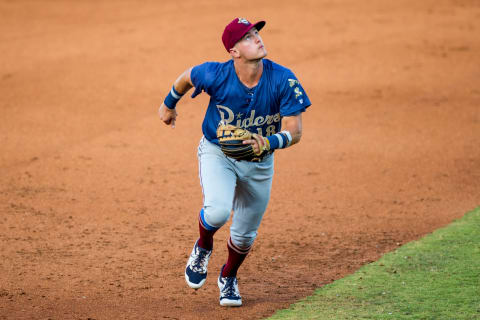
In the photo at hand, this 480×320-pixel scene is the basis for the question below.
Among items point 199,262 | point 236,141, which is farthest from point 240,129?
point 199,262

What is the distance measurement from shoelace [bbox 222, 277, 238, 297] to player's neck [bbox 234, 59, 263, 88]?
152cm

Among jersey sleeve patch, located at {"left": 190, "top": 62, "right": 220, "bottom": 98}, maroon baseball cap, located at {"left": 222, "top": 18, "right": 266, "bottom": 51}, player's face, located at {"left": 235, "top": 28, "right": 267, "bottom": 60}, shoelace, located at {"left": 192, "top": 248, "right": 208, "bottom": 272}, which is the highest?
maroon baseball cap, located at {"left": 222, "top": 18, "right": 266, "bottom": 51}

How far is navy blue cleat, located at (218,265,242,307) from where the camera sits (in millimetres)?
5434

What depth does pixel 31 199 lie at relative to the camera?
26.8ft

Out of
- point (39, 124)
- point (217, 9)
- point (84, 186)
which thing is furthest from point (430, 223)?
point (217, 9)

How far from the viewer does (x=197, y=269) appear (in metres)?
5.36

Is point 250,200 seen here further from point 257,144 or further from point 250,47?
point 250,47

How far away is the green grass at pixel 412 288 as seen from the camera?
201 inches

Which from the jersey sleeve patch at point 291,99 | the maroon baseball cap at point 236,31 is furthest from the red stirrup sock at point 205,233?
the maroon baseball cap at point 236,31

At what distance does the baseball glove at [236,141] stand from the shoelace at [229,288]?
1101 mm

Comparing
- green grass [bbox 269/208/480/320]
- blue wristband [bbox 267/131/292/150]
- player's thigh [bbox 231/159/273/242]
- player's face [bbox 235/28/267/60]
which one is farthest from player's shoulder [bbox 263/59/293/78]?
green grass [bbox 269/208/480/320]

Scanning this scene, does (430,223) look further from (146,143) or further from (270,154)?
(146,143)

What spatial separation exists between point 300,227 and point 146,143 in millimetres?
3658

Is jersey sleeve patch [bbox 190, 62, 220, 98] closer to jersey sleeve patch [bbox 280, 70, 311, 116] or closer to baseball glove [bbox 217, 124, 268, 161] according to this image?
baseball glove [bbox 217, 124, 268, 161]
